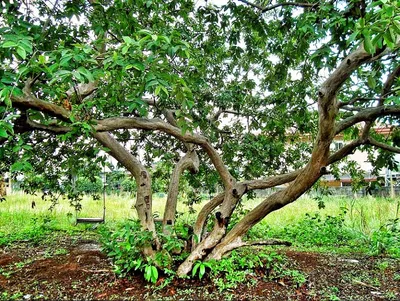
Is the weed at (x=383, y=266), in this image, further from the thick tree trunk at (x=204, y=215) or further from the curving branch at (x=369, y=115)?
the thick tree trunk at (x=204, y=215)

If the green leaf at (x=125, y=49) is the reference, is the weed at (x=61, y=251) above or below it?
below

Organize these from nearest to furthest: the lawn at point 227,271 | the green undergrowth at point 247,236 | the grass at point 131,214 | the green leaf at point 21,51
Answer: the green leaf at point 21,51 → the lawn at point 227,271 → the green undergrowth at point 247,236 → the grass at point 131,214

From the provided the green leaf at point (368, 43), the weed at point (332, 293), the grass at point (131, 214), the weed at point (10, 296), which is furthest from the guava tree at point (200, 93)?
the grass at point (131, 214)

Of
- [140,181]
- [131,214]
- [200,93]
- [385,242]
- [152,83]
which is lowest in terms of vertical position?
[385,242]

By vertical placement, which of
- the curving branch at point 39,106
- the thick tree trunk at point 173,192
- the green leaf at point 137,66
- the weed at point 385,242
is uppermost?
the green leaf at point 137,66

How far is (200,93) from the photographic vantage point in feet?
13.2

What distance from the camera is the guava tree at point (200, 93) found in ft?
6.07

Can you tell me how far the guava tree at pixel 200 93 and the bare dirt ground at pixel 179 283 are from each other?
337mm

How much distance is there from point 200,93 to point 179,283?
2.17 m

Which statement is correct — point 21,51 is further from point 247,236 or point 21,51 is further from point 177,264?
point 247,236

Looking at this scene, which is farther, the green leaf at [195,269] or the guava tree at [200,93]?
the green leaf at [195,269]

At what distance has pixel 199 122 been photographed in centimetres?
397

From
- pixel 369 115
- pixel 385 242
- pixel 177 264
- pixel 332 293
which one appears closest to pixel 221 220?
pixel 177 264

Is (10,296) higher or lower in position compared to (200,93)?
lower
